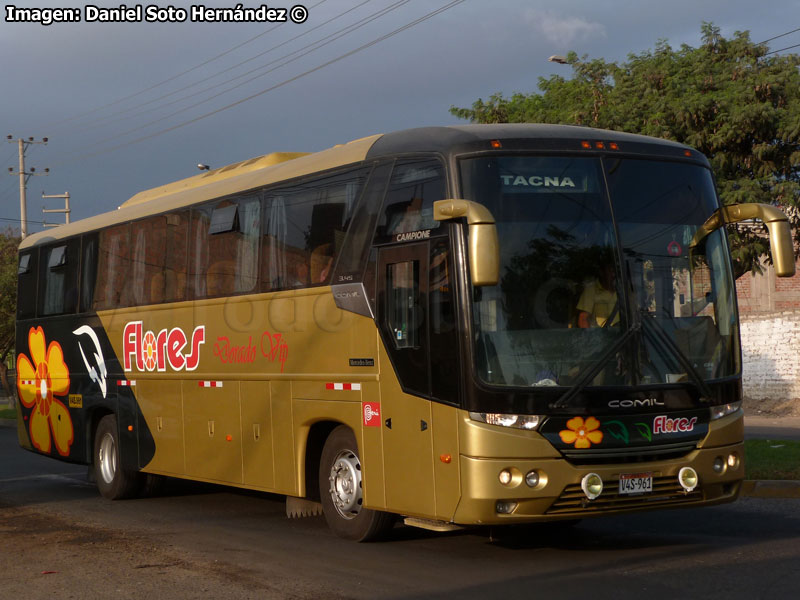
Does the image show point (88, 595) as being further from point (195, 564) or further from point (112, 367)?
point (112, 367)

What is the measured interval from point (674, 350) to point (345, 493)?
10.7ft

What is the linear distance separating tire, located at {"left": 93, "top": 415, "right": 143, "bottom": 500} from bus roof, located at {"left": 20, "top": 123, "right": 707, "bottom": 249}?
2.79 meters

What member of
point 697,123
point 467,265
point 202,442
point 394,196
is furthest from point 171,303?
point 697,123

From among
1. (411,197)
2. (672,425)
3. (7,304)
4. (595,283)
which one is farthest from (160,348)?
(7,304)

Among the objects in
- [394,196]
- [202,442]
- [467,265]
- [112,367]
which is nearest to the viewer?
[467,265]

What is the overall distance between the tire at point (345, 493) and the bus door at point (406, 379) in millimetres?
591

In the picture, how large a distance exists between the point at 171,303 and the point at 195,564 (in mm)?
4712

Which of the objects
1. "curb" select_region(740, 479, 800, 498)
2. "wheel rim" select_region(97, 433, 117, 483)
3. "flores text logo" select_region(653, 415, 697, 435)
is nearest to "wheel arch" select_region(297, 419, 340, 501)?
"flores text logo" select_region(653, 415, 697, 435)

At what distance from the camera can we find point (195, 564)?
30.8 ft

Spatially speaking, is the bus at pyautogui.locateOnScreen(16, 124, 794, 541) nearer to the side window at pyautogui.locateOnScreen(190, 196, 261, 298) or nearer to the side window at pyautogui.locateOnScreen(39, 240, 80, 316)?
the side window at pyautogui.locateOnScreen(190, 196, 261, 298)

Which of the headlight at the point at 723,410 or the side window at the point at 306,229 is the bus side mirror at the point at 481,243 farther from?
the headlight at the point at 723,410

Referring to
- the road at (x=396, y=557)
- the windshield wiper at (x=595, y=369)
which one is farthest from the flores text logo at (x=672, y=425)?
the road at (x=396, y=557)

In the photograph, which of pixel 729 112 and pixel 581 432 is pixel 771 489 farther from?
pixel 729 112

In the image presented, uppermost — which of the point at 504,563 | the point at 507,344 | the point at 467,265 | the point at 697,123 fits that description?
the point at 697,123
